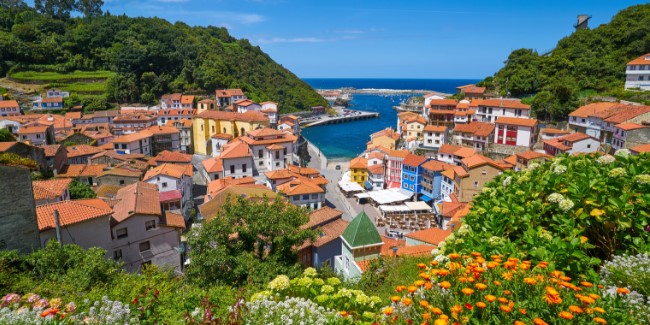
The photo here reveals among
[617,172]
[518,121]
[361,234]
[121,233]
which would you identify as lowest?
[121,233]

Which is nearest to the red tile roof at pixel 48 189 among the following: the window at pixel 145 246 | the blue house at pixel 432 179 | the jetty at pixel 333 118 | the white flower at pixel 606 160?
the window at pixel 145 246

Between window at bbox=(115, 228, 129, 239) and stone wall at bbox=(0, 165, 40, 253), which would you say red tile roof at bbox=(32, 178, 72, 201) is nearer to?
window at bbox=(115, 228, 129, 239)

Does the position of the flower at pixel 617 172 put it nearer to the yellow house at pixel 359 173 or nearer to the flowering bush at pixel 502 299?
the flowering bush at pixel 502 299

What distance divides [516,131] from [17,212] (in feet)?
149

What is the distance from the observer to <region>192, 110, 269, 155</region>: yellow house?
5147cm

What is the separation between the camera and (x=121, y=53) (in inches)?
2753

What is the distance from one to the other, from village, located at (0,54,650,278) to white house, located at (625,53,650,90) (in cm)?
18

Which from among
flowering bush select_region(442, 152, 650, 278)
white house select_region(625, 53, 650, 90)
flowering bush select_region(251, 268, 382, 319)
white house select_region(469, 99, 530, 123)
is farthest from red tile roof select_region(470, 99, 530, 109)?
flowering bush select_region(251, 268, 382, 319)

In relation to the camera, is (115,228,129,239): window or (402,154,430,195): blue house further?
(402,154,430,195): blue house

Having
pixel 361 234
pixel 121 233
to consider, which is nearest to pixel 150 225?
pixel 121 233

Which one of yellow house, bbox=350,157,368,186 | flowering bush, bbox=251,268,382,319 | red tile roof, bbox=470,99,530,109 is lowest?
yellow house, bbox=350,157,368,186

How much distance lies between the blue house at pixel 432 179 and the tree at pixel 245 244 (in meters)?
28.4

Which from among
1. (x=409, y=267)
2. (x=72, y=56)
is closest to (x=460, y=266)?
(x=409, y=267)

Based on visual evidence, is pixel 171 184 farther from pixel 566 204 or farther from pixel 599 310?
pixel 599 310
